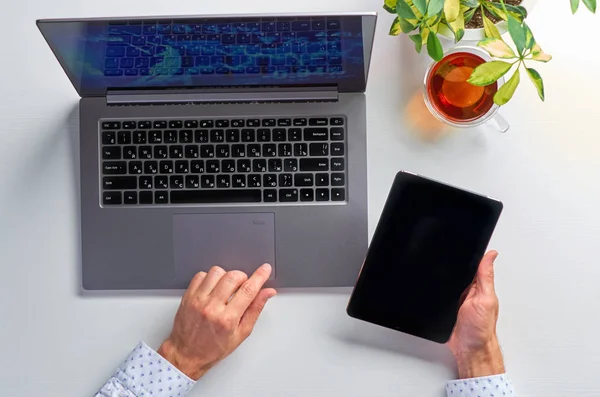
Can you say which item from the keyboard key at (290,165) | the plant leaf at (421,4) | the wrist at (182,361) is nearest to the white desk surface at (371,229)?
the wrist at (182,361)

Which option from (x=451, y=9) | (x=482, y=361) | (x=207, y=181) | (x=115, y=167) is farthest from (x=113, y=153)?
(x=482, y=361)

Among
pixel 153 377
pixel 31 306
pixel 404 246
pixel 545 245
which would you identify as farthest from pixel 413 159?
pixel 31 306

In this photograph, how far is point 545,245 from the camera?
0.81m

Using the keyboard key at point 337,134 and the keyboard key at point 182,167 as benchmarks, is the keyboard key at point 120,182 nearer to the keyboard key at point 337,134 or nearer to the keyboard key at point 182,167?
the keyboard key at point 182,167

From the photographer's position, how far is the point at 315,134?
0.78 metres

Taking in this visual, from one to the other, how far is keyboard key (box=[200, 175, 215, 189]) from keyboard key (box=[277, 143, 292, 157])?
0.35ft

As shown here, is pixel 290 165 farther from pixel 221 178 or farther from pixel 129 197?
pixel 129 197

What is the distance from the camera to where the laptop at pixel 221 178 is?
0.78m

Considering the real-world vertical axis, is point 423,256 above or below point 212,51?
below

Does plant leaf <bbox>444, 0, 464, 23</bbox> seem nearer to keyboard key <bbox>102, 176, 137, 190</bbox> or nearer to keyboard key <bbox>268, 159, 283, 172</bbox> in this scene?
keyboard key <bbox>268, 159, 283, 172</bbox>

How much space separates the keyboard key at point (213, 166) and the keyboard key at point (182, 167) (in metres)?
0.03

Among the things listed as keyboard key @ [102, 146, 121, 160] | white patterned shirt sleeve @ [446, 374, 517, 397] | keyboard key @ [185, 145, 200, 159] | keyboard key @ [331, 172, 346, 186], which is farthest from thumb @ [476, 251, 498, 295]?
keyboard key @ [102, 146, 121, 160]

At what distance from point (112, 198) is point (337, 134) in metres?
0.35

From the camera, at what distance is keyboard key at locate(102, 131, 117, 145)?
794 millimetres
